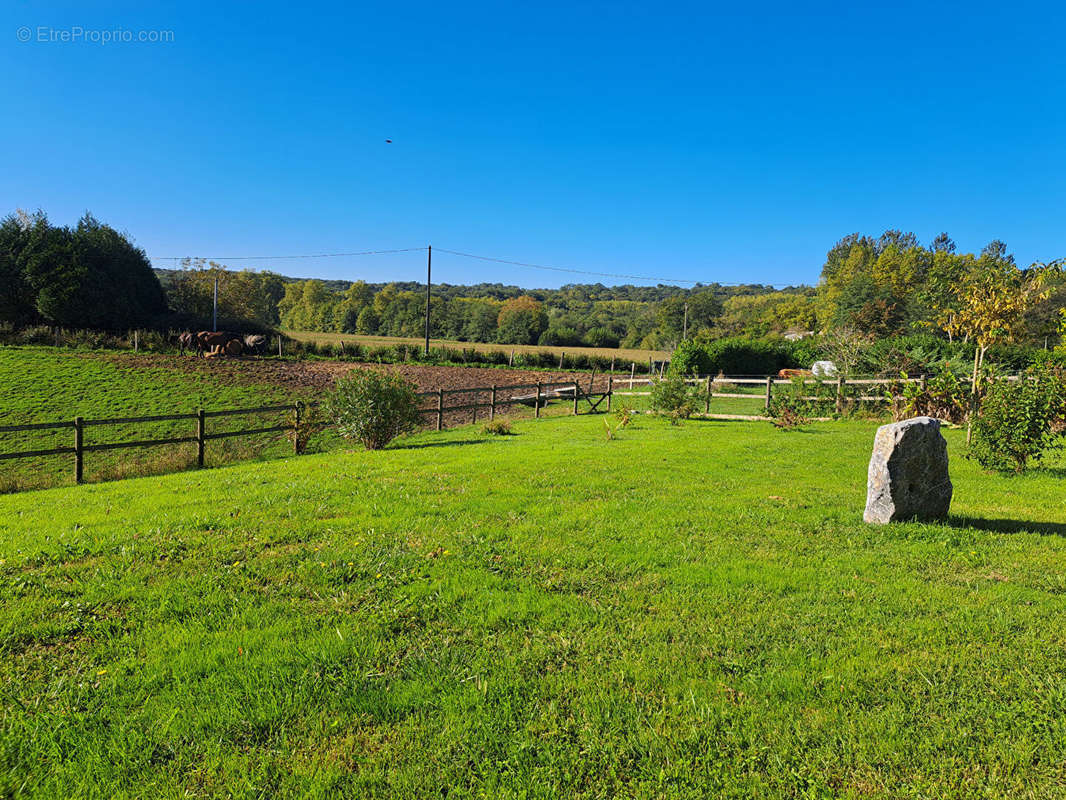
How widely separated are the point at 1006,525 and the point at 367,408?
1143 cm

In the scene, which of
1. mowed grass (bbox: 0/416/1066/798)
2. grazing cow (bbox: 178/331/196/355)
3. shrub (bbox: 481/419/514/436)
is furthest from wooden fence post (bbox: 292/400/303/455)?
grazing cow (bbox: 178/331/196/355)

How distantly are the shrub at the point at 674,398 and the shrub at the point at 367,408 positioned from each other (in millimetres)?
8305

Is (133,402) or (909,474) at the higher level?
(909,474)

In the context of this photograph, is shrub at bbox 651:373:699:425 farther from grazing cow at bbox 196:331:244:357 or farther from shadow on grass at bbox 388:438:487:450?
grazing cow at bbox 196:331:244:357

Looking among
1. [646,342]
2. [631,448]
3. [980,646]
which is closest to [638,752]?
[980,646]

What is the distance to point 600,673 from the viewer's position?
328cm

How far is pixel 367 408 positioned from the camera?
12.9 m

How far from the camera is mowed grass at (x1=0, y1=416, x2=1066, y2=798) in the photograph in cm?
257

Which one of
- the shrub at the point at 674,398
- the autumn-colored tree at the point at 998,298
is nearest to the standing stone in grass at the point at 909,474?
the autumn-colored tree at the point at 998,298

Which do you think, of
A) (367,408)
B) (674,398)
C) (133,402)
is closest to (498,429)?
(367,408)

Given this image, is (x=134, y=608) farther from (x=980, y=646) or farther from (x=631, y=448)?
(x=631, y=448)

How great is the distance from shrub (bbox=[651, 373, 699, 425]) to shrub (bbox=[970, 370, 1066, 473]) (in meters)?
8.75

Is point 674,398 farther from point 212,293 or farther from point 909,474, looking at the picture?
point 212,293

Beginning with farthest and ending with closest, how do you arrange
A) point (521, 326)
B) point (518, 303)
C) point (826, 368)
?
point (518, 303) → point (521, 326) → point (826, 368)
